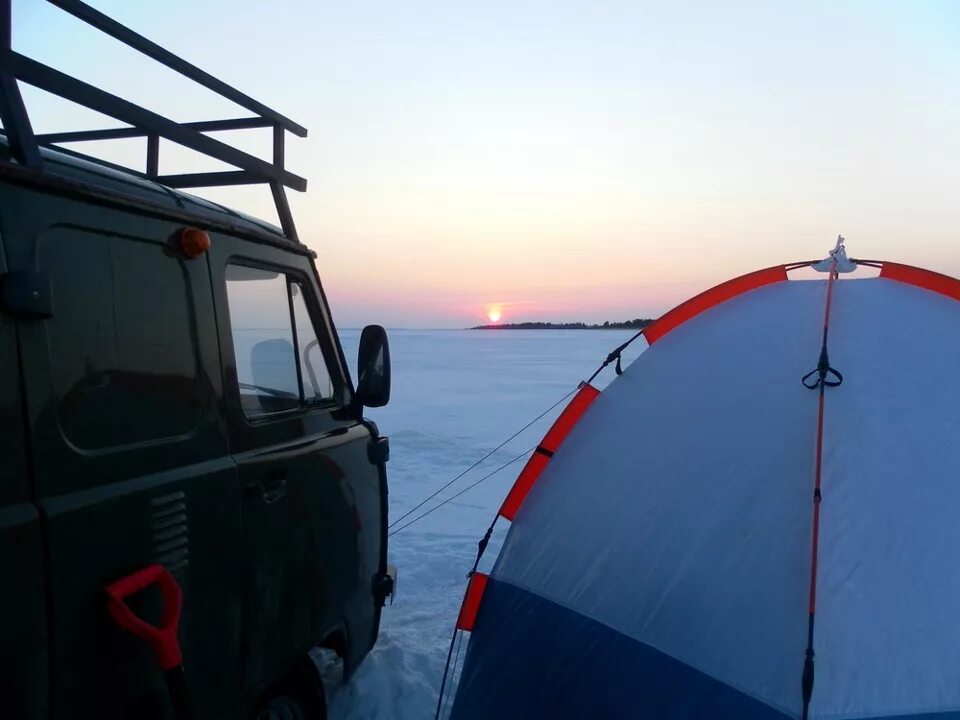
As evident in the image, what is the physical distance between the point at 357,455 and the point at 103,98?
1.87 metres

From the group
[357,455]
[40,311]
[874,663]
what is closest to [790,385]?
[874,663]

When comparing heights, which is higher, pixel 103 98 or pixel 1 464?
pixel 103 98

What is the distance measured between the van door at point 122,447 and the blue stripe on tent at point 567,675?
1.26 metres

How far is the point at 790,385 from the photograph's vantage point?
124 inches

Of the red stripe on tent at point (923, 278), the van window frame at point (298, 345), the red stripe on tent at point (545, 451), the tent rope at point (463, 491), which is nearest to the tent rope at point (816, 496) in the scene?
the red stripe on tent at point (923, 278)

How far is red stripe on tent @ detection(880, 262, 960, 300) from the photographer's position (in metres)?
3.31

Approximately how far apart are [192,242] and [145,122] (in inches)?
16.2

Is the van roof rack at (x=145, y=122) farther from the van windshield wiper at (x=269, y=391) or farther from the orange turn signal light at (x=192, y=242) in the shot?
the van windshield wiper at (x=269, y=391)

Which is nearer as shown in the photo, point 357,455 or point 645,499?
point 645,499

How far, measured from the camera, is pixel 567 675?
3.11m

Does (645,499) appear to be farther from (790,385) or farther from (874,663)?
(874,663)

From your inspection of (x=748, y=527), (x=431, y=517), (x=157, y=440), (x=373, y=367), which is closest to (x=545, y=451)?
(x=373, y=367)

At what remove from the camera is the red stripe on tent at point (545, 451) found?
3.64m

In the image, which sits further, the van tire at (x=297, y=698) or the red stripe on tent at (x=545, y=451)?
the red stripe on tent at (x=545, y=451)
